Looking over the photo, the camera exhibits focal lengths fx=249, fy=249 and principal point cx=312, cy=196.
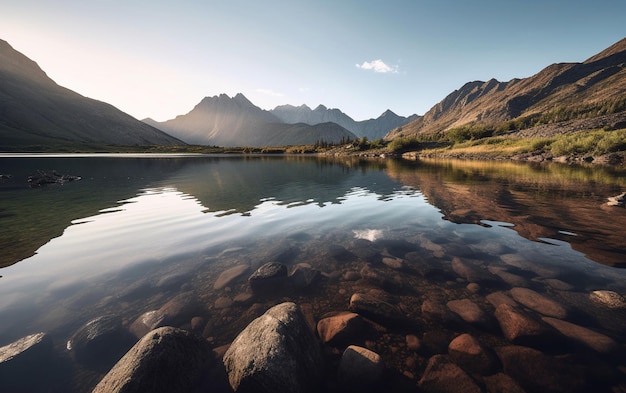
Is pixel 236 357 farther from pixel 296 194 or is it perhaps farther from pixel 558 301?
pixel 296 194

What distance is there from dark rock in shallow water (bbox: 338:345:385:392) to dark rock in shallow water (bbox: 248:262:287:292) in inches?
182

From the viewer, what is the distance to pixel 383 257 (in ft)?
41.4

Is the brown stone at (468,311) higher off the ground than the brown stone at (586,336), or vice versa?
the brown stone at (586,336)

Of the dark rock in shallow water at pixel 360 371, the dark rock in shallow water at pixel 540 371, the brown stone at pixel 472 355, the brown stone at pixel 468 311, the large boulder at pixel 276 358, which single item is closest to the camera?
the dark rock in shallow water at pixel 540 371

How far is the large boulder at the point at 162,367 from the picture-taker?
535 cm

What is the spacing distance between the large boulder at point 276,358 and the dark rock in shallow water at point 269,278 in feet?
10.2

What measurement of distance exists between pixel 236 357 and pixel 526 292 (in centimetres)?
1008

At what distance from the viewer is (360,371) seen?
5.91 meters

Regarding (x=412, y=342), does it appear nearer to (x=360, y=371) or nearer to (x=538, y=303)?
(x=360, y=371)

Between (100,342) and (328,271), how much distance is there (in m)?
8.14

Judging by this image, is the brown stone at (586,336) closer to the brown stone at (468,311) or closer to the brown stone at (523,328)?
the brown stone at (523,328)

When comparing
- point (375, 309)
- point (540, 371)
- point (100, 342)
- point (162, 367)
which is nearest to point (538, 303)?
point (540, 371)

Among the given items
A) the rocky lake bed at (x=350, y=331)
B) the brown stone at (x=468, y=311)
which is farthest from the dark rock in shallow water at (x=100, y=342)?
the brown stone at (x=468, y=311)

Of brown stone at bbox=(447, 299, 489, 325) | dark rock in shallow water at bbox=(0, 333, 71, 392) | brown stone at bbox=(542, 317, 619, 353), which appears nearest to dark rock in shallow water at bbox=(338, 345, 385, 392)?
brown stone at bbox=(447, 299, 489, 325)
